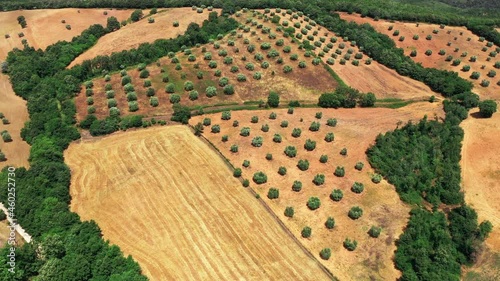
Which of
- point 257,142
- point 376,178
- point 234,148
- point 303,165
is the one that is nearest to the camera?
point 376,178

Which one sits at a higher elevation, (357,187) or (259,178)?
(259,178)

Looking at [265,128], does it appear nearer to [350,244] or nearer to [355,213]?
[355,213]

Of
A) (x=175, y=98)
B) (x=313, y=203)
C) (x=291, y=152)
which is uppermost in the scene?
(x=175, y=98)

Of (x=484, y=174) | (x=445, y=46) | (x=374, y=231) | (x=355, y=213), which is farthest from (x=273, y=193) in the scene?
(x=445, y=46)

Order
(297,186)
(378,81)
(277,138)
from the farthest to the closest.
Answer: (378,81) < (277,138) < (297,186)

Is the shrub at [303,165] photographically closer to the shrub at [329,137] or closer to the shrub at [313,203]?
the shrub at [313,203]

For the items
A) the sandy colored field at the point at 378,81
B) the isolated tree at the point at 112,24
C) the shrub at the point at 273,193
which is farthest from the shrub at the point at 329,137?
the isolated tree at the point at 112,24

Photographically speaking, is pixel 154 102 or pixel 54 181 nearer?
pixel 54 181
